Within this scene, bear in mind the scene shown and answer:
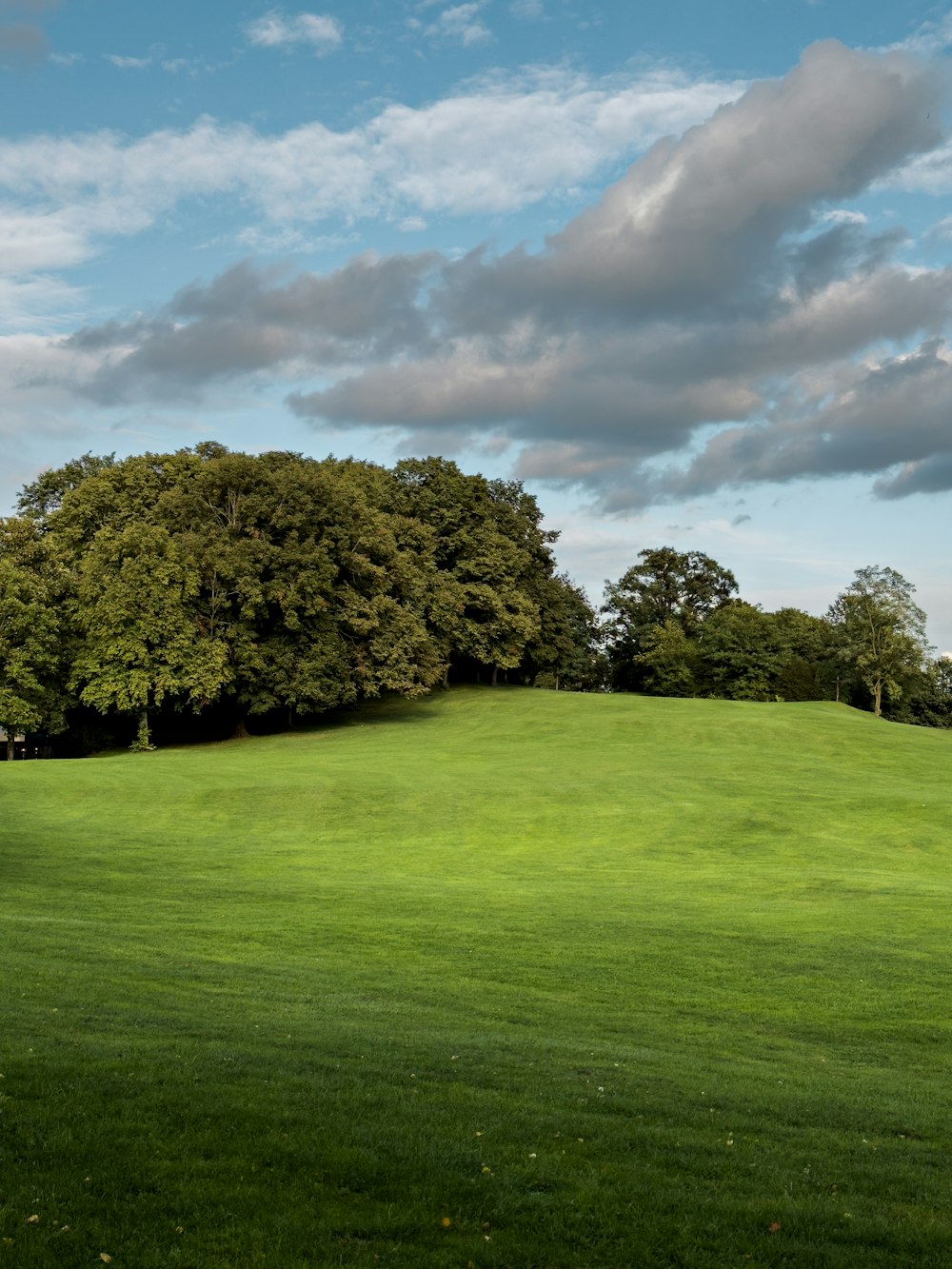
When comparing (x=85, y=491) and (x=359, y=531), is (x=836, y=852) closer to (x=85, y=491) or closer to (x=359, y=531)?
(x=359, y=531)

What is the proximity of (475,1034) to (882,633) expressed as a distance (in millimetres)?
91033

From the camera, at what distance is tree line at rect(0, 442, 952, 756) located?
198ft

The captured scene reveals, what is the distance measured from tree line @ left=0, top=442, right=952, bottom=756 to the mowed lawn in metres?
22.9

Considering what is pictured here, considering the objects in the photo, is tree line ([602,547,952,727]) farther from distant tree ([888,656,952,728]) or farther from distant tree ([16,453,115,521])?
distant tree ([16,453,115,521])

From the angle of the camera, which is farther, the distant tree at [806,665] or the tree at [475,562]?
the distant tree at [806,665]

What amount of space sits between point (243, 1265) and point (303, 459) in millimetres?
71155

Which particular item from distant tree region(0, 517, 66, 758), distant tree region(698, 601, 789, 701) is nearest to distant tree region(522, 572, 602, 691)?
distant tree region(698, 601, 789, 701)

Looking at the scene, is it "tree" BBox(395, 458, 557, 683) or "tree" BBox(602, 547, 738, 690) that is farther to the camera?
"tree" BBox(602, 547, 738, 690)

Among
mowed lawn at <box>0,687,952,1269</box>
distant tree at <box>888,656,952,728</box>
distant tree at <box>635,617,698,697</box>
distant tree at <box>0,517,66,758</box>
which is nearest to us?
mowed lawn at <box>0,687,952,1269</box>

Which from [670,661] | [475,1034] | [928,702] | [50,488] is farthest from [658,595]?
[475,1034]

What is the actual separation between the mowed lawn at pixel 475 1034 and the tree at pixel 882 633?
60355 millimetres

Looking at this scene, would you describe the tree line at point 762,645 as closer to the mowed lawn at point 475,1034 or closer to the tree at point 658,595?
the tree at point 658,595

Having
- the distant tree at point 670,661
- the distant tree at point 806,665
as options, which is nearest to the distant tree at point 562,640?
the distant tree at point 670,661

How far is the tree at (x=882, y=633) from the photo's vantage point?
3723 inches
